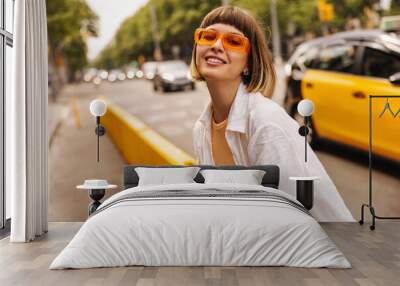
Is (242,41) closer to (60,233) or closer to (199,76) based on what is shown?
(199,76)

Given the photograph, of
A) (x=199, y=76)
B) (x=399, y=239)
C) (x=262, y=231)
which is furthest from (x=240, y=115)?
(x=262, y=231)

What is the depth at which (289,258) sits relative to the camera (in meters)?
3.49

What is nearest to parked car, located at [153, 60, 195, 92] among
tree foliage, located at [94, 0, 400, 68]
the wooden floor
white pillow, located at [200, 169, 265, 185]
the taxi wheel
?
tree foliage, located at [94, 0, 400, 68]

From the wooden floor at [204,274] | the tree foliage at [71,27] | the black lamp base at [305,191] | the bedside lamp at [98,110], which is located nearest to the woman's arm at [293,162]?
the black lamp base at [305,191]

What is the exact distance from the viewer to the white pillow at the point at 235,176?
4746 mm

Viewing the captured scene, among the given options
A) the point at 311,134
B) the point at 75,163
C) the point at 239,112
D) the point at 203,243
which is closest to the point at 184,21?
the point at 239,112

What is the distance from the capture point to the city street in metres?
5.45

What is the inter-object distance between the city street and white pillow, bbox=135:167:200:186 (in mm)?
688

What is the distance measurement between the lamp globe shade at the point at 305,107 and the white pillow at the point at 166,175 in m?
1.00

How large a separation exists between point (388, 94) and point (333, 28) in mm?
853

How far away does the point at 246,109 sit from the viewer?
5258 mm

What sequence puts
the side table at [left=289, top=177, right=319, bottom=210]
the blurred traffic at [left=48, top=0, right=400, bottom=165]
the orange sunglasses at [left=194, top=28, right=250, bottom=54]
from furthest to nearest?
the blurred traffic at [left=48, top=0, right=400, bottom=165]
the orange sunglasses at [left=194, top=28, right=250, bottom=54]
the side table at [left=289, top=177, right=319, bottom=210]

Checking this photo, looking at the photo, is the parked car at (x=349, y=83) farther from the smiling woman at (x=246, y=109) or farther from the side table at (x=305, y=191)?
the side table at (x=305, y=191)

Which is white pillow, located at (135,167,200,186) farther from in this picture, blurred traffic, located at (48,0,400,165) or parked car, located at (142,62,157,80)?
parked car, located at (142,62,157,80)
